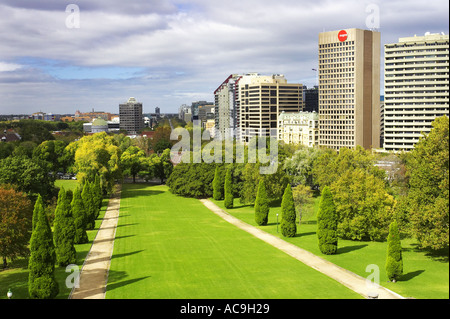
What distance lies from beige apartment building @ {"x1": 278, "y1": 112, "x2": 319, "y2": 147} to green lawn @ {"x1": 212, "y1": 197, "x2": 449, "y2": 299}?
9878 cm

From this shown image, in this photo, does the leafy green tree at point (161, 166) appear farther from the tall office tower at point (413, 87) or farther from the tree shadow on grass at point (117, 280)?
the tall office tower at point (413, 87)

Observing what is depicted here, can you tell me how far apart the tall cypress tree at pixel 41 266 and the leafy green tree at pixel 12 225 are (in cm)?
800

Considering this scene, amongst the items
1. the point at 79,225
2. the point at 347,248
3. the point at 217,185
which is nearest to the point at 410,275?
the point at 347,248

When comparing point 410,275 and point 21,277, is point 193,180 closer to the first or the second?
point 21,277

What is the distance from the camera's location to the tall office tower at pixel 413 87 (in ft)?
403

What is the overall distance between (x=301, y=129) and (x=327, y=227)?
112704 mm

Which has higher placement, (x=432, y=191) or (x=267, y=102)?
(x=267, y=102)

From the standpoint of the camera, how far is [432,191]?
36.3 metres

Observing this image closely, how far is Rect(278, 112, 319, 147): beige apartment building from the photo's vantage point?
149500 mm

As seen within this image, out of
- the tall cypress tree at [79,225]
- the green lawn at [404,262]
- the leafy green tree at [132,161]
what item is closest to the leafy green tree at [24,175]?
the tall cypress tree at [79,225]

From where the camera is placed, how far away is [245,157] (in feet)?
248
